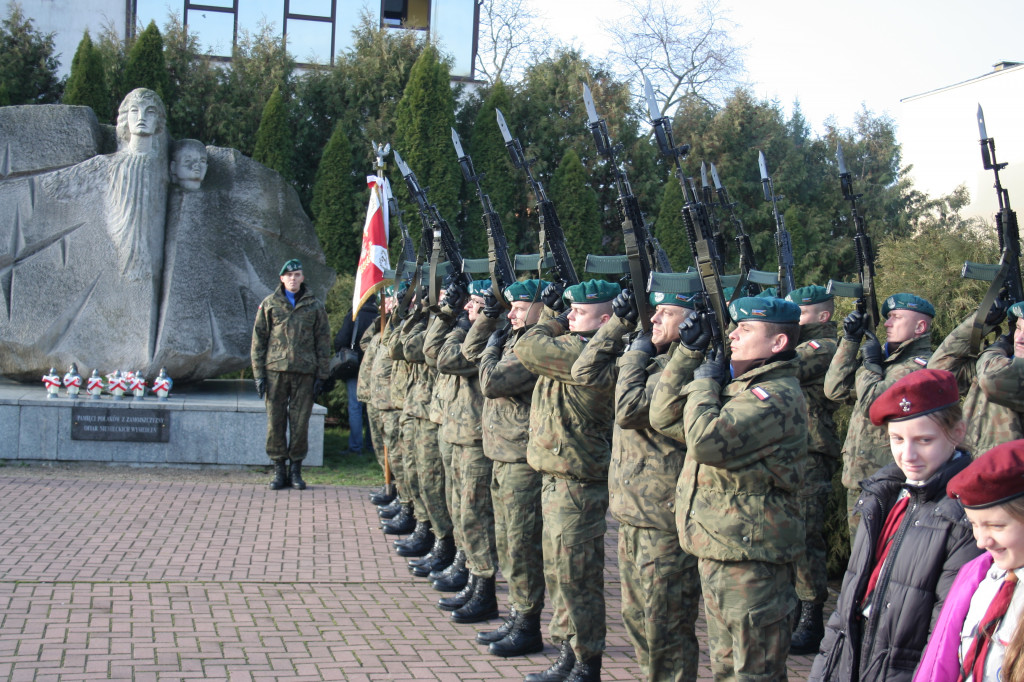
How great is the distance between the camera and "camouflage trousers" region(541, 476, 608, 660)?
442cm

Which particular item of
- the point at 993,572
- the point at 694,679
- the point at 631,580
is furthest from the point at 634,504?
the point at 993,572

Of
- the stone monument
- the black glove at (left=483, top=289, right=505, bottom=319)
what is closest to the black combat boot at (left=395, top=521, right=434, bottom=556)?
the black glove at (left=483, top=289, right=505, bottom=319)

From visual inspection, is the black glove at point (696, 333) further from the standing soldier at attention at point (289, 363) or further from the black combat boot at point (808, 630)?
the standing soldier at attention at point (289, 363)

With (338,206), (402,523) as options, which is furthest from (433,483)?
(338,206)

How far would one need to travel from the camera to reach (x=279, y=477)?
361 inches

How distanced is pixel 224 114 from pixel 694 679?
14879 mm

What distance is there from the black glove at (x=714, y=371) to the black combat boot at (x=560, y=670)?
1672 millimetres

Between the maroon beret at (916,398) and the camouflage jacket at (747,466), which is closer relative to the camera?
the maroon beret at (916,398)

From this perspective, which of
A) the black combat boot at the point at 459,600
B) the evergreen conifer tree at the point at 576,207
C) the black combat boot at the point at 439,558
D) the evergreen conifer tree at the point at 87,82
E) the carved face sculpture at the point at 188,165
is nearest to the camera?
the black combat boot at the point at 459,600

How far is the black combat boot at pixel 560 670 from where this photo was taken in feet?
14.8

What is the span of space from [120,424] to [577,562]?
6721mm

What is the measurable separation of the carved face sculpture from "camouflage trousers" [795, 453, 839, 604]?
8.16 metres

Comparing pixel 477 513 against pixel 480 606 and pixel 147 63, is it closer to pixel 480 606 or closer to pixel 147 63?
pixel 480 606

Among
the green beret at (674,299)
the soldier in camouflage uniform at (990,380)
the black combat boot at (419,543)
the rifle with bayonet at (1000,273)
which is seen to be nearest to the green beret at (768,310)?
the green beret at (674,299)
